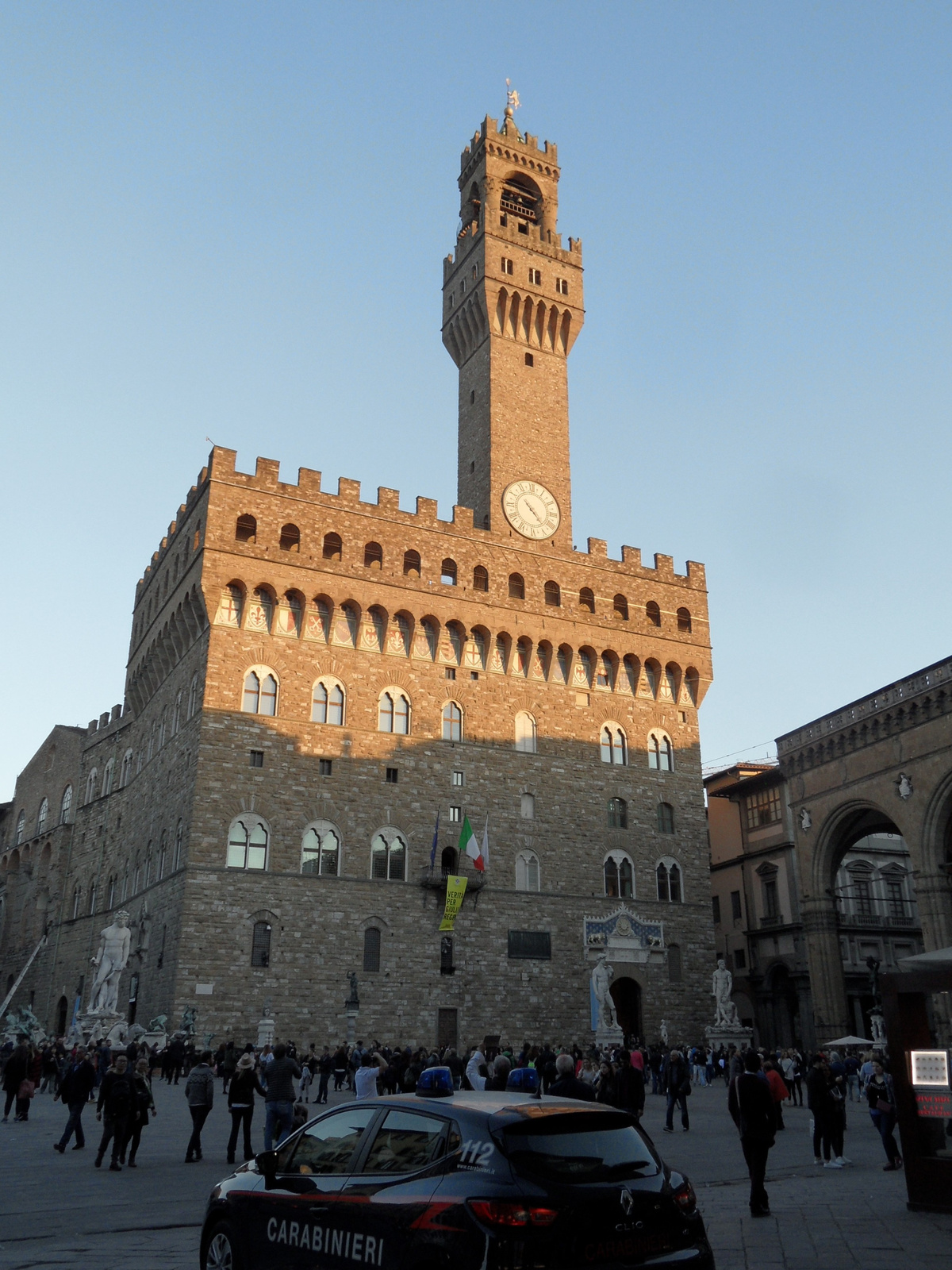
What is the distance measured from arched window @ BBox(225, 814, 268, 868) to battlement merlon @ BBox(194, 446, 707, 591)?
1042 centimetres

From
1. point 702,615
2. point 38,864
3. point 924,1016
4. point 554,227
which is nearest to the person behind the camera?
point 924,1016

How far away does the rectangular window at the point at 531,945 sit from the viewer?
3247 cm

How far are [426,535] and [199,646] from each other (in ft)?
27.6

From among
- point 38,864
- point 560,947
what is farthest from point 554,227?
point 38,864

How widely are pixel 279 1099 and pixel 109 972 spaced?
18.5 meters

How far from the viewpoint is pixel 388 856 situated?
1253 inches

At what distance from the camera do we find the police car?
459 centimetres

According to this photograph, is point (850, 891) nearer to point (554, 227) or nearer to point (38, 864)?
point (554, 227)

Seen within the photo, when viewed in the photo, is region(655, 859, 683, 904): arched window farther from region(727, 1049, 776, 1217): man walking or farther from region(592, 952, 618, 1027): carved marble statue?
region(727, 1049, 776, 1217): man walking

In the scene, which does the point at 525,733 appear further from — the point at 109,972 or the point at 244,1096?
the point at 244,1096

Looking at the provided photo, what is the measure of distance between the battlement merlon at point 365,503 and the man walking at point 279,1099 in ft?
76.9

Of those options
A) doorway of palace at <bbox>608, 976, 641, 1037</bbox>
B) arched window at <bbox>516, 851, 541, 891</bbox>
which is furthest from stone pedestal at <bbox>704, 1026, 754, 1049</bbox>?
arched window at <bbox>516, 851, 541, 891</bbox>

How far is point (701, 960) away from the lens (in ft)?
117

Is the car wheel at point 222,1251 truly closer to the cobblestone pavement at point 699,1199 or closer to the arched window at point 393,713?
the cobblestone pavement at point 699,1199
